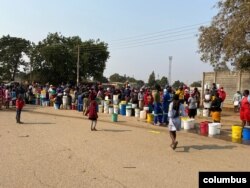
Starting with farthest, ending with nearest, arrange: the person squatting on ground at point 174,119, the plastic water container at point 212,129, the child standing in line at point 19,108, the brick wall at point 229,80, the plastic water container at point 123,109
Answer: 1. the brick wall at point 229,80
2. the plastic water container at point 123,109
3. the child standing in line at point 19,108
4. the plastic water container at point 212,129
5. the person squatting on ground at point 174,119

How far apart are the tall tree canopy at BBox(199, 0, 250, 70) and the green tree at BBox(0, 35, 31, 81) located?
206 feet

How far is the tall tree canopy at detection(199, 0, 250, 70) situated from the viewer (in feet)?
71.3

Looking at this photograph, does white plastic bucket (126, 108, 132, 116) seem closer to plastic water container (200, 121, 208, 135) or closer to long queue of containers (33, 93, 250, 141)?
long queue of containers (33, 93, 250, 141)

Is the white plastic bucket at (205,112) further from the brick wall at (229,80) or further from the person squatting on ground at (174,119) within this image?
the person squatting on ground at (174,119)

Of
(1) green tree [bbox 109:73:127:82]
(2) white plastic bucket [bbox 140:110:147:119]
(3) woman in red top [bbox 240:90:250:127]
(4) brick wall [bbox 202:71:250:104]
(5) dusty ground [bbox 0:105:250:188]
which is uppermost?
(1) green tree [bbox 109:73:127:82]

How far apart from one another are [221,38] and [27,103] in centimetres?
1676

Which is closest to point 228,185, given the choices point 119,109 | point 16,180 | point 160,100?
point 16,180

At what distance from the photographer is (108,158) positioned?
1037 cm

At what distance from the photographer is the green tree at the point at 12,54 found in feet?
274

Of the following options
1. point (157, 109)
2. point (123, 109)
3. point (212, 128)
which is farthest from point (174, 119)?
point (123, 109)

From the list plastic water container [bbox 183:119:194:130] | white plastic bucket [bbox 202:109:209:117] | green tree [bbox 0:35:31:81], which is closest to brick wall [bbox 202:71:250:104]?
white plastic bucket [bbox 202:109:209:117]

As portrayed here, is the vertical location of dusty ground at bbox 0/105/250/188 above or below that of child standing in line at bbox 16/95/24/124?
below

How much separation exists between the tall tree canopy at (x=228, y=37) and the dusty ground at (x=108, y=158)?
892 centimetres

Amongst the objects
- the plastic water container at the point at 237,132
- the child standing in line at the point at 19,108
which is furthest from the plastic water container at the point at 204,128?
the child standing in line at the point at 19,108
